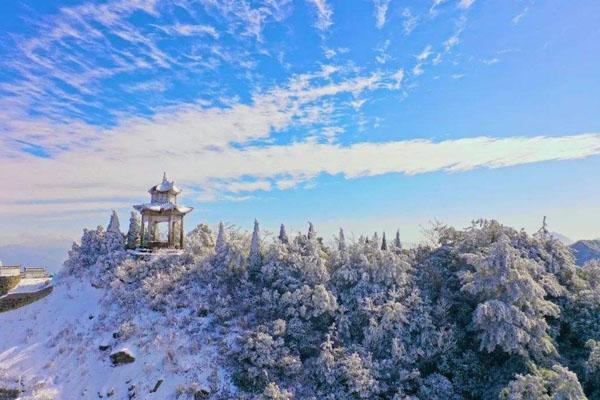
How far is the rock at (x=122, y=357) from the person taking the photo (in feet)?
75.4

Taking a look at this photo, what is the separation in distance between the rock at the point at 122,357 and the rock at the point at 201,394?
469 cm

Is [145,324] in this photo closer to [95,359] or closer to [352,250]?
[95,359]

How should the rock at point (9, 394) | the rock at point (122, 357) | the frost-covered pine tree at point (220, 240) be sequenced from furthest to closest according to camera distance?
1. the frost-covered pine tree at point (220, 240)
2. the rock at point (122, 357)
3. the rock at point (9, 394)

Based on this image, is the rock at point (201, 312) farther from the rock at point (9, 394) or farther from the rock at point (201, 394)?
the rock at point (9, 394)

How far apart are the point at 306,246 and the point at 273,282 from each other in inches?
145

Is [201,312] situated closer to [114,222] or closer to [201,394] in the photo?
[201,394]

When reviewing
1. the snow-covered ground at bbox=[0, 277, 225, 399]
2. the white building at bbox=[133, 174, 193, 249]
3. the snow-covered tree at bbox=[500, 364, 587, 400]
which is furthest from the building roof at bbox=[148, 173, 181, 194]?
the snow-covered tree at bbox=[500, 364, 587, 400]

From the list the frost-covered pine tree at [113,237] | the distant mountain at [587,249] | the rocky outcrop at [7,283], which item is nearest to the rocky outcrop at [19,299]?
the rocky outcrop at [7,283]

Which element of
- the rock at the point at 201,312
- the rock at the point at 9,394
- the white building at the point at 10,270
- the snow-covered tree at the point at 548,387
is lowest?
the rock at the point at 9,394

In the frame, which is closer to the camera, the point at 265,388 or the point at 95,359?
the point at 265,388

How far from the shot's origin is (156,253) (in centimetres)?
3200

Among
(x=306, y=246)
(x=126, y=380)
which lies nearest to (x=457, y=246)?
(x=306, y=246)

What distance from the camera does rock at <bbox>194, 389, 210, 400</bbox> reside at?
2034 cm

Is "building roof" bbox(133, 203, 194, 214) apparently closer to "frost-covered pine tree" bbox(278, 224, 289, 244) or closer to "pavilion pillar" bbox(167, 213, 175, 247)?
"pavilion pillar" bbox(167, 213, 175, 247)
